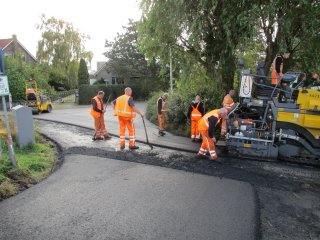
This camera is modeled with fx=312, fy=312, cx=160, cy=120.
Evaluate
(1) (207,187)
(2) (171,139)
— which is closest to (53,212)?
(1) (207,187)

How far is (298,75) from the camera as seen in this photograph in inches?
317

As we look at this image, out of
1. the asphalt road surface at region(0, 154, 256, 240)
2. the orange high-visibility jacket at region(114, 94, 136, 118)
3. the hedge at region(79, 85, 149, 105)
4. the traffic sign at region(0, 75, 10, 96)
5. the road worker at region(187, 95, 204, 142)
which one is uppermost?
the traffic sign at region(0, 75, 10, 96)

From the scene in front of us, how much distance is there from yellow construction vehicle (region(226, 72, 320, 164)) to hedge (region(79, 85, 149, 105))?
2507 centimetres

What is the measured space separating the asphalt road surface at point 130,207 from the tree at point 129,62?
101ft

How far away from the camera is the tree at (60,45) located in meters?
37.3

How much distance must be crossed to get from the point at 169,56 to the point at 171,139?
10.8 feet

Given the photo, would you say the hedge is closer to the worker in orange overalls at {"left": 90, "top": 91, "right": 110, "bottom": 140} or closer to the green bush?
the green bush

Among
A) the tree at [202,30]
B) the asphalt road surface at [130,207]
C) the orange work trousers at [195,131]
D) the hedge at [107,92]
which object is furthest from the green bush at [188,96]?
the hedge at [107,92]

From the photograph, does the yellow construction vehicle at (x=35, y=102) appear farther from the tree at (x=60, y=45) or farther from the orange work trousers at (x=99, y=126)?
the tree at (x=60, y=45)

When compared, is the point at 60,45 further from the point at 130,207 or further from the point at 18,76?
the point at 130,207

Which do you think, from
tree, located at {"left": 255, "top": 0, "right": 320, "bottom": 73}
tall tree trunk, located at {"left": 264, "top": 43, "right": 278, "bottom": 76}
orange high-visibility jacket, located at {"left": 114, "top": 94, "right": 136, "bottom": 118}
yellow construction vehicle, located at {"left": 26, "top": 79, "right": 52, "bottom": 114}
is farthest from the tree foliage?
tree, located at {"left": 255, "top": 0, "right": 320, "bottom": 73}

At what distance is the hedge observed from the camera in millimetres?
31484

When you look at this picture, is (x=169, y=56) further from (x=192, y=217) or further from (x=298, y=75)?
(x=192, y=217)

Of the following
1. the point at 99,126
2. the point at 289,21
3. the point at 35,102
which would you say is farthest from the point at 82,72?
the point at 289,21
